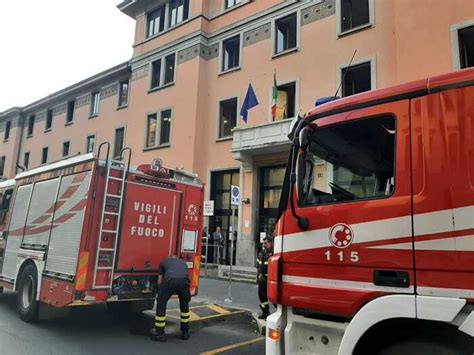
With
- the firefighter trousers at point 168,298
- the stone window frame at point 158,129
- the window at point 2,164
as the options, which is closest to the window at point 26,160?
the window at point 2,164

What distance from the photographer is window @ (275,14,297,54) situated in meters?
19.0

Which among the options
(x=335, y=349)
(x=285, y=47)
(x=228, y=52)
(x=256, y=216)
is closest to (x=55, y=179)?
(x=335, y=349)

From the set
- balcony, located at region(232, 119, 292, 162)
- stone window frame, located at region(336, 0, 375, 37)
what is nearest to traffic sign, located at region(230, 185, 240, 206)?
balcony, located at region(232, 119, 292, 162)

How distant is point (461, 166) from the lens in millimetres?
3121

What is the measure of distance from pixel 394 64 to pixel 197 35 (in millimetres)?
10985

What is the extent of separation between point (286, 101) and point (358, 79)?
11.0ft

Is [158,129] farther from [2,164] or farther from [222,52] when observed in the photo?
[2,164]

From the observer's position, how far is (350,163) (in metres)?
3.85

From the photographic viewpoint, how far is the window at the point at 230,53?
69.6 ft

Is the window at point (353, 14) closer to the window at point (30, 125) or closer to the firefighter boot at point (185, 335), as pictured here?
the firefighter boot at point (185, 335)

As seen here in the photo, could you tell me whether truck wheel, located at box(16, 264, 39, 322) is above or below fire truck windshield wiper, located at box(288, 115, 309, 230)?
below

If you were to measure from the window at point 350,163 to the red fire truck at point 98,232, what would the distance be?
14.2ft

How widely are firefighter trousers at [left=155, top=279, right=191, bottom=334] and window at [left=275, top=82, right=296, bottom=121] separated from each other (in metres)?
A: 12.0

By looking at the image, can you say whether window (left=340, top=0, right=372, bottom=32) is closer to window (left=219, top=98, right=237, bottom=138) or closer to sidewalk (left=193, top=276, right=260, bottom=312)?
window (left=219, top=98, right=237, bottom=138)
